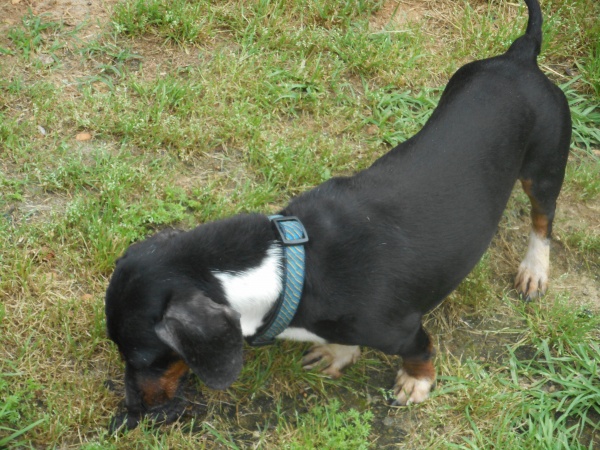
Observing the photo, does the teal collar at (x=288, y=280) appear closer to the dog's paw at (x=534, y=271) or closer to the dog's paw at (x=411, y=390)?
the dog's paw at (x=411, y=390)

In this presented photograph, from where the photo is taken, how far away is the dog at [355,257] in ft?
10.7

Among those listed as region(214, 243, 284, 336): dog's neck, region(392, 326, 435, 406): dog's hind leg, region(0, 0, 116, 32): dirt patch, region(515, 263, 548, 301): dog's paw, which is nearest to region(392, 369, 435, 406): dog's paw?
region(392, 326, 435, 406): dog's hind leg

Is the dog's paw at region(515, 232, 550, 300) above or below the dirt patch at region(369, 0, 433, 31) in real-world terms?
below

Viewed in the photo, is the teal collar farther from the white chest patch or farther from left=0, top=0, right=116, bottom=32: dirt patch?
left=0, top=0, right=116, bottom=32: dirt patch

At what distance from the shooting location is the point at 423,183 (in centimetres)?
379

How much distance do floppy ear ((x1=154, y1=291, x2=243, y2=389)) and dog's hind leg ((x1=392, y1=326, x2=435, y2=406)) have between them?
1.14 meters

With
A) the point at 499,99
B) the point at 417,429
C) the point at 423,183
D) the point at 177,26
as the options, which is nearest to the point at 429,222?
the point at 423,183

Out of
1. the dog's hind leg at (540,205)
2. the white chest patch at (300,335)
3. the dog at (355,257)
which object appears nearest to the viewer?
the dog at (355,257)

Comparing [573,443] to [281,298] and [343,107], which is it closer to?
[281,298]

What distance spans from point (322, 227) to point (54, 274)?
1568 mm

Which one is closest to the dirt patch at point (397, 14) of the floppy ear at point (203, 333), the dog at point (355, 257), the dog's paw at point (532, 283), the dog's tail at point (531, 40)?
the dog's tail at point (531, 40)

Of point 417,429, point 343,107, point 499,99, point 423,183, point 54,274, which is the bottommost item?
point 417,429

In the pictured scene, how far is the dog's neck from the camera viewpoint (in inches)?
132

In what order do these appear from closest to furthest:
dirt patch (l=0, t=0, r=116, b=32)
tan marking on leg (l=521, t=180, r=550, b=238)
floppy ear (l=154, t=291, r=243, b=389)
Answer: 1. floppy ear (l=154, t=291, r=243, b=389)
2. tan marking on leg (l=521, t=180, r=550, b=238)
3. dirt patch (l=0, t=0, r=116, b=32)
